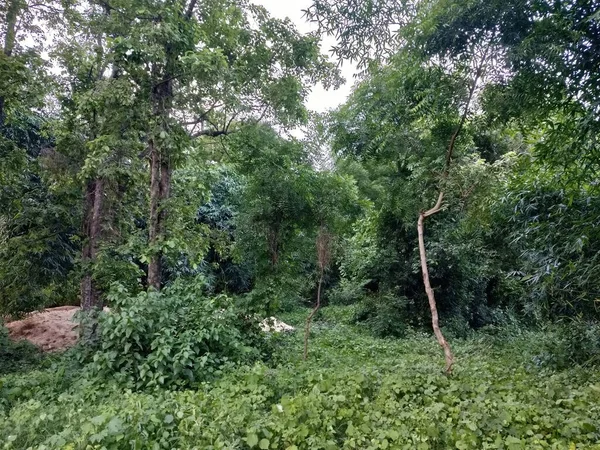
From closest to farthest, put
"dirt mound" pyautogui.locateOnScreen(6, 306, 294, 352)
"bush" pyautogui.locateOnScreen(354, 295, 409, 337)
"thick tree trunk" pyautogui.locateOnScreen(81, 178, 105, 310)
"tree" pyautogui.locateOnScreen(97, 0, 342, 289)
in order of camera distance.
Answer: "tree" pyautogui.locateOnScreen(97, 0, 342, 289) → "thick tree trunk" pyautogui.locateOnScreen(81, 178, 105, 310) → "dirt mound" pyautogui.locateOnScreen(6, 306, 294, 352) → "bush" pyautogui.locateOnScreen(354, 295, 409, 337)

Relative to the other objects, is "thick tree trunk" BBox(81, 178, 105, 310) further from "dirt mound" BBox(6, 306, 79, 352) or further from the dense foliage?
"dirt mound" BBox(6, 306, 79, 352)

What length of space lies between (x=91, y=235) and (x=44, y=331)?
297 cm

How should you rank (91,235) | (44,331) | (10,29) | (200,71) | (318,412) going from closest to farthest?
(318,412) < (200,71) < (10,29) < (91,235) < (44,331)

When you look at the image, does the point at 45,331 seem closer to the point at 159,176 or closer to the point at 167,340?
the point at 159,176

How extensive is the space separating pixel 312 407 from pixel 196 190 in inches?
187

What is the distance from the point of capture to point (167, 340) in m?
4.18

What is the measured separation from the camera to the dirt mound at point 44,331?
24.0ft

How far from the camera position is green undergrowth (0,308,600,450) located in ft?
7.91

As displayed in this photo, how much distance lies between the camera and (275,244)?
710 cm

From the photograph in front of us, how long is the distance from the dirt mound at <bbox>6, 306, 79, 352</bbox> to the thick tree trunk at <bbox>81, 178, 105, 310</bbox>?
1.22 m

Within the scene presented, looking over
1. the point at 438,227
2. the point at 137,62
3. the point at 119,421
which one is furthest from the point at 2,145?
the point at 438,227

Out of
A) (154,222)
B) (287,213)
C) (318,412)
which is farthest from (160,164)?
(318,412)

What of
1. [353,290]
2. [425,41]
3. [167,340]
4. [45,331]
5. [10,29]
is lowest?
[45,331]


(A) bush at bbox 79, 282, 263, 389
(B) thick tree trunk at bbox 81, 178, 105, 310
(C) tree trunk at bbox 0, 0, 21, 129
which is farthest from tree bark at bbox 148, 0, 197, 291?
(C) tree trunk at bbox 0, 0, 21, 129
